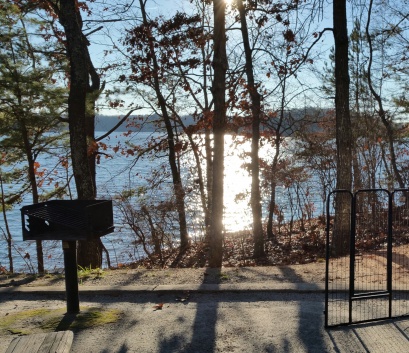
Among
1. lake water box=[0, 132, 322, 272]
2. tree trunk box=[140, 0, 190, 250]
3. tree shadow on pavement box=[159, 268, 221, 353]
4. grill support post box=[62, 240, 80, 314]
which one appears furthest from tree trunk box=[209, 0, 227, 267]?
tree trunk box=[140, 0, 190, 250]

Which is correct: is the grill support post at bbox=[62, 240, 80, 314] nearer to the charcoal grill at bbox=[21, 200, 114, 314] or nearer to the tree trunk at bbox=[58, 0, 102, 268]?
the charcoal grill at bbox=[21, 200, 114, 314]

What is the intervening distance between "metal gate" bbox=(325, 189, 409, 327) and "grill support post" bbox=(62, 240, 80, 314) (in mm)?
2871

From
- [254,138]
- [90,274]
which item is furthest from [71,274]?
[254,138]

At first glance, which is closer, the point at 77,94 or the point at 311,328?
the point at 311,328

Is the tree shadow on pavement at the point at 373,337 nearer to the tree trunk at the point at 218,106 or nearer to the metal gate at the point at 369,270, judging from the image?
the metal gate at the point at 369,270

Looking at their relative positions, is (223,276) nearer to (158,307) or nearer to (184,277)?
(184,277)

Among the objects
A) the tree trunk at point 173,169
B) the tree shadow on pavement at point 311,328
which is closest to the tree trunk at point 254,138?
the tree trunk at point 173,169

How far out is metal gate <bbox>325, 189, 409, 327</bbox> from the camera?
5.41m

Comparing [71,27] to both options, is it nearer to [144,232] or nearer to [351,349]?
[144,232]

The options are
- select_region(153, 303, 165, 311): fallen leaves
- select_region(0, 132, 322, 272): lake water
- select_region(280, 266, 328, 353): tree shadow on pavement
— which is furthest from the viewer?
select_region(0, 132, 322, 272): lake water

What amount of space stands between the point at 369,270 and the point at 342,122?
468 centimetres

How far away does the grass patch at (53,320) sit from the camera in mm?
5609

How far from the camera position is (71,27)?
1080 centimetres

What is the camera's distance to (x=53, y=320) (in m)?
5.84
